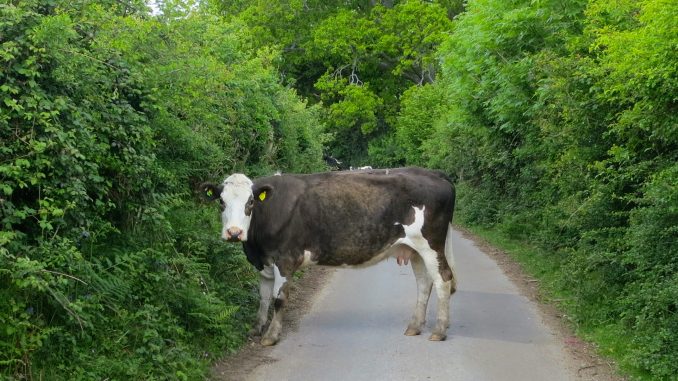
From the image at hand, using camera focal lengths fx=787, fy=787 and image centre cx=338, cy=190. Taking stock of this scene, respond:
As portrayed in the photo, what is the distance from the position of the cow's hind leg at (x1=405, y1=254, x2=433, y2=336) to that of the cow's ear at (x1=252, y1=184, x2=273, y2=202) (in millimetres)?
2295

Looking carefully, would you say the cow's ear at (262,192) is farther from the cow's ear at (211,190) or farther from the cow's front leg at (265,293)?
the cow's front leg at (265,293)

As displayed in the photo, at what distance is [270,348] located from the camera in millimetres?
9477

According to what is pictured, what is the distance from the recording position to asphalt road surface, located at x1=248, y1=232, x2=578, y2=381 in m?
8.48

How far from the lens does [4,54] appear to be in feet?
20.4

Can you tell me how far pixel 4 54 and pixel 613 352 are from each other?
719cm

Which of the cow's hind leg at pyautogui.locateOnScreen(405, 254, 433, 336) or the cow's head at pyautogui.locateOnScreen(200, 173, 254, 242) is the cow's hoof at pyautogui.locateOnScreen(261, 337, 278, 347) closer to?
the cow's head at pyautogui.locateOnScreen(200, 173, 254, 242)

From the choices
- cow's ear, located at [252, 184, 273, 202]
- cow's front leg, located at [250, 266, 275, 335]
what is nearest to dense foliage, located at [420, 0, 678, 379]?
cow's front leg, located at [250, 266, 275, 335]

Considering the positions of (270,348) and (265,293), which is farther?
(265,293)

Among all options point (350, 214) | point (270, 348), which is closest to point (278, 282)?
point (270, 348)

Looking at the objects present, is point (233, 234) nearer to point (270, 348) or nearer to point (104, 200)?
point (270, 348)

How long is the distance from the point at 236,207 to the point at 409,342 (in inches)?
108

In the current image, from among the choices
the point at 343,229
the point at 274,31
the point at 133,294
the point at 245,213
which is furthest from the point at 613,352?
the point at 274,31

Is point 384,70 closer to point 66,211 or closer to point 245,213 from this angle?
point 245,213

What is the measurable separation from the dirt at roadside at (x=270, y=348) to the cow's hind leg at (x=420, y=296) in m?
1.56
